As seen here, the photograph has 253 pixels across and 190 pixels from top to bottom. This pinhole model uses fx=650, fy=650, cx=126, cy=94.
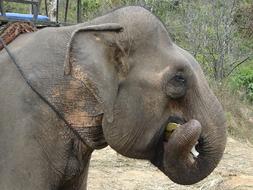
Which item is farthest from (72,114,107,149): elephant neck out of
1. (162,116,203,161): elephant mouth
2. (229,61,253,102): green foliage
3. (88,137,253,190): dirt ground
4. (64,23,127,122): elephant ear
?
(229,61,253,102): green foliage

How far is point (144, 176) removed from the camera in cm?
577

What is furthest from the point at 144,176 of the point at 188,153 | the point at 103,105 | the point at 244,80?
the point at 244,80

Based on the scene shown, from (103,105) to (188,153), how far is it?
42cm

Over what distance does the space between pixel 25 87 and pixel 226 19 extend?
8.21 m

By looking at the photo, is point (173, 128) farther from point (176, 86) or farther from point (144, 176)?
point (144, 176)

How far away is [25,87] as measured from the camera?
2.66m

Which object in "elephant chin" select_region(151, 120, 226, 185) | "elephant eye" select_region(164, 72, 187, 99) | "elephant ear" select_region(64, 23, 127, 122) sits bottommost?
"elephant chin" select_region(151, 120, 226, 185)

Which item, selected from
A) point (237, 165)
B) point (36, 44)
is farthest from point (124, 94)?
point (237, 165)

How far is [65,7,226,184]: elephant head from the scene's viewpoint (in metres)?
2.62

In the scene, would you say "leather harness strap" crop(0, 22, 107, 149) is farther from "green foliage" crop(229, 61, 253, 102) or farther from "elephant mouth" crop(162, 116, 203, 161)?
"green foliage" crop(229, 61, 253, 102)

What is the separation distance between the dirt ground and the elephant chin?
2.58 meters

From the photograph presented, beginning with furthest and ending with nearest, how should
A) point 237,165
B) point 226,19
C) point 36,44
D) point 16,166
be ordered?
1. point 226,19
2. point 237,165
3. point 36,44
4. point 16,166

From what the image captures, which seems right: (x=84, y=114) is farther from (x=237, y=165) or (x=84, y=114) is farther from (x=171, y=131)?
(x=237, y=165)

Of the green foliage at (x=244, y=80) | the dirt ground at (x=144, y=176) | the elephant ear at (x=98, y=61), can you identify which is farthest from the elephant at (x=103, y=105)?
the green foliage at (x=244, y=80)
